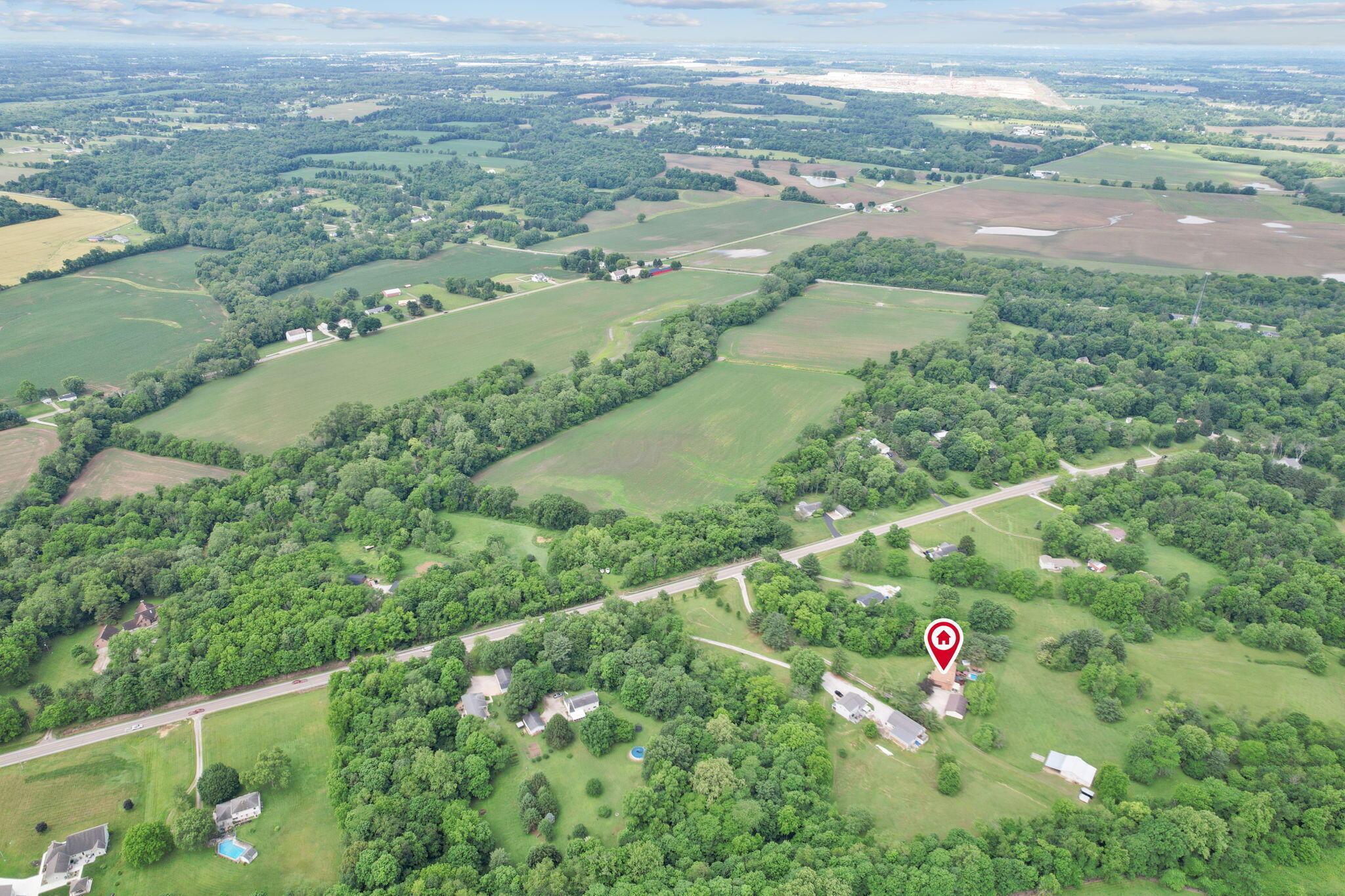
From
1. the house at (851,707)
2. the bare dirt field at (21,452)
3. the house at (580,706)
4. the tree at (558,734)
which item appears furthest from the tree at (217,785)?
the bare dirt field at (21,452)

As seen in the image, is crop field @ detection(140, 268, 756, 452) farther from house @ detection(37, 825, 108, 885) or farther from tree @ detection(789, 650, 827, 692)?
tree @ detection(789, 650, 827, 692)

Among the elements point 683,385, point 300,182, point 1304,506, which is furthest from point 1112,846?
point 300,182

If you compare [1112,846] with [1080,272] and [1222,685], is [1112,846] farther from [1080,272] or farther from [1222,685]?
[1080,272]

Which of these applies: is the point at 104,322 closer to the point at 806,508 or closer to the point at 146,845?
the point at 146,845

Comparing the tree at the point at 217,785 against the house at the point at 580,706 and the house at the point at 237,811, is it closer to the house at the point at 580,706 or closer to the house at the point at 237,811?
the house at the point at 237,811

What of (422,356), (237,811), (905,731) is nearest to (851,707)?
(905,731)

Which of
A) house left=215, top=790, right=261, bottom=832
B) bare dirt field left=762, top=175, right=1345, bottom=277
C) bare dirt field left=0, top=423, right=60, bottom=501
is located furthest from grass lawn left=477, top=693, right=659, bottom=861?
bare dirt field left=762, top=175, right=1345, bottom=277
